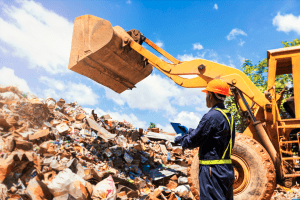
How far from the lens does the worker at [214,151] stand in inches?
89.3

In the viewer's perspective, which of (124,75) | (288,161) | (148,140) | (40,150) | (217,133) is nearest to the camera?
(217,133)

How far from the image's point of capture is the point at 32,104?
7.05 metres

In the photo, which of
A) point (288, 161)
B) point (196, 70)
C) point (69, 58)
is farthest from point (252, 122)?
point (69, 58)

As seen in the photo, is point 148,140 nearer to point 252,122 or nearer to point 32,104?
point 32,104

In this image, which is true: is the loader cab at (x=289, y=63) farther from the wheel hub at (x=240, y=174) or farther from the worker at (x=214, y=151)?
the worker at (x=214, y=151)

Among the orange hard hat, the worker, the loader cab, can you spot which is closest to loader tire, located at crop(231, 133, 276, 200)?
the loader cab

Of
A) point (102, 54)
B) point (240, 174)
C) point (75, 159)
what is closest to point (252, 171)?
point (240, 174)

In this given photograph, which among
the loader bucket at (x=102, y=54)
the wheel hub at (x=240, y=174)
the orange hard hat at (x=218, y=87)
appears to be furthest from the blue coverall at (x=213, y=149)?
the loader bucket at (x=102, y=54)

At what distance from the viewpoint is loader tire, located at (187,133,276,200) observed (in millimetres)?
3758

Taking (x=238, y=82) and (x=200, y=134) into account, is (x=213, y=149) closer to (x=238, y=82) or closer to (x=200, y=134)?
(x=200, y=134)

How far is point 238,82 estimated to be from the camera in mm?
4430

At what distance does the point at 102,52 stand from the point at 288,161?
4.62m

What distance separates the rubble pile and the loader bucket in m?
2.03

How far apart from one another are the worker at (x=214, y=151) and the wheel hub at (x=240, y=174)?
1.68 metres
